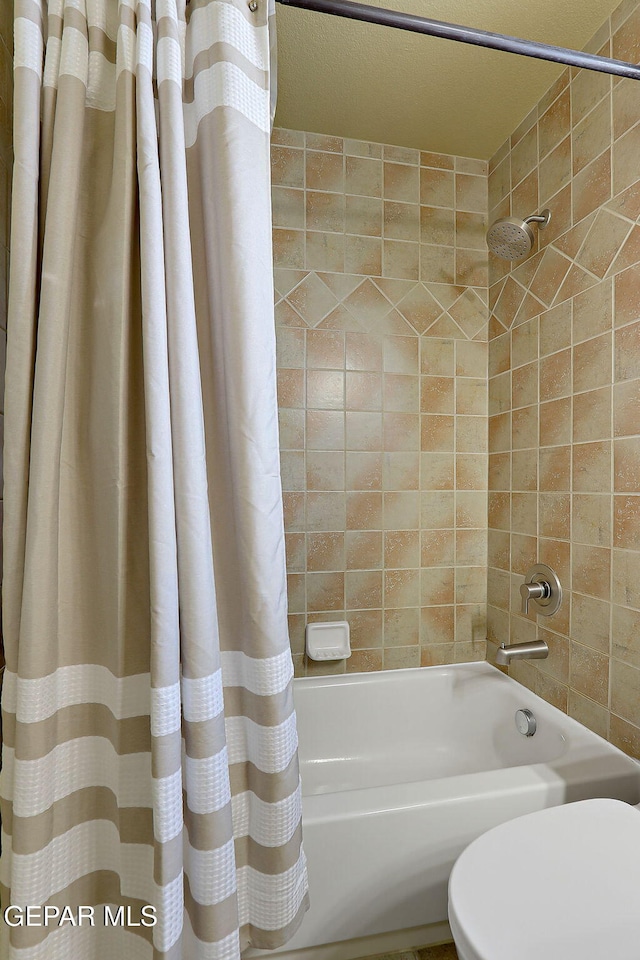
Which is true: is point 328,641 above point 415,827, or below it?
above

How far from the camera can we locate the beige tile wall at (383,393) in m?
1.87

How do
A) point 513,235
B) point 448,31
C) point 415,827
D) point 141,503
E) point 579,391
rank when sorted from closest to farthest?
point 141,503
point 448,31
point 415,827
point 579,391
point 513,235

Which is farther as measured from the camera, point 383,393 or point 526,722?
point 383,393

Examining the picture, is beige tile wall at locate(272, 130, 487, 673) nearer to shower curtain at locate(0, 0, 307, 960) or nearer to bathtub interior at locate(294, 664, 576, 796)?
bathtub interior at locate(294, 664, 576, 796)

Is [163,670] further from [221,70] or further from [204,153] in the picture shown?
[221,70]

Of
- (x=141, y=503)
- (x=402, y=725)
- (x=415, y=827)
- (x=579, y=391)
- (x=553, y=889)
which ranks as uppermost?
(x=579, y=391)

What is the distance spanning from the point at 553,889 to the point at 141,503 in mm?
949

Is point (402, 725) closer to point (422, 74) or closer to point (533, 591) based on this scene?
point (533, 591)

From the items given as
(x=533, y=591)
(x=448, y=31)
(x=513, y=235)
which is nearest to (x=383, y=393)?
(x=513, y=235)

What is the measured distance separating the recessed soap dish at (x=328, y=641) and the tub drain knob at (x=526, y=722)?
602mm

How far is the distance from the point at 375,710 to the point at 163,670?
4.33 feet

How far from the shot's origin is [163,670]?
77 centimetres

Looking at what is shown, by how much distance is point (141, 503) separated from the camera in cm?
85

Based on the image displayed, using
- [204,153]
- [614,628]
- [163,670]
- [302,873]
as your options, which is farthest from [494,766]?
[204,153]
